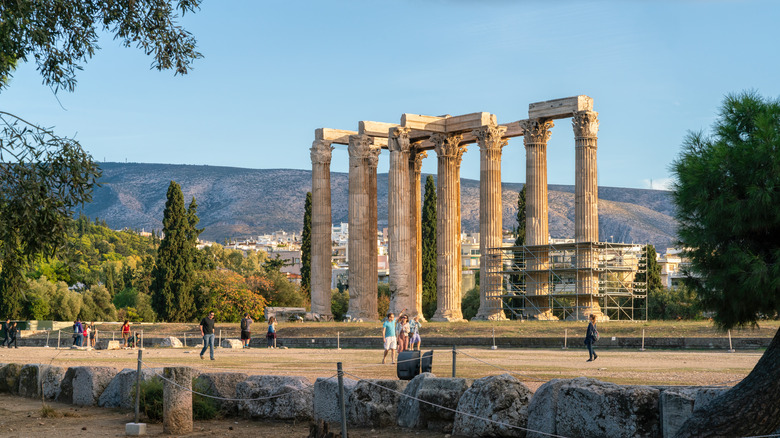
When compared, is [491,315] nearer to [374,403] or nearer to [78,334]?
[78,334]

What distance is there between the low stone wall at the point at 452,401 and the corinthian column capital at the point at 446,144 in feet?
109

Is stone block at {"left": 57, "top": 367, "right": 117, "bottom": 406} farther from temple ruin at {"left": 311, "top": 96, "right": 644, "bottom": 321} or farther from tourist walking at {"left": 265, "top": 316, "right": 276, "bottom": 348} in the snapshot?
temple ruin at {"left": 311, "top": 96, "right": 644, "bottom": 321}

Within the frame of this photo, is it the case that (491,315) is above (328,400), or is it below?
above

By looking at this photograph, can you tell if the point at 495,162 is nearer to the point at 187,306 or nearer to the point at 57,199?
the point at 187,306

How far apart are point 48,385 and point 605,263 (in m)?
32.9

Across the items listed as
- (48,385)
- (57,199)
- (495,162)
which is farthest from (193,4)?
(495,162)

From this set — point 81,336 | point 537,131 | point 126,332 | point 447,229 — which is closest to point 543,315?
point 447,229

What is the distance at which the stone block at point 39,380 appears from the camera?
18953 mm

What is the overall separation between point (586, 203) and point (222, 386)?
31293 mm

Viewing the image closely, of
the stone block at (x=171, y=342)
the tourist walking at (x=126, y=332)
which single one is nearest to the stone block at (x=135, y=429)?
the tourist walking at (x=126, y=332)

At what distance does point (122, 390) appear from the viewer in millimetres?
17000

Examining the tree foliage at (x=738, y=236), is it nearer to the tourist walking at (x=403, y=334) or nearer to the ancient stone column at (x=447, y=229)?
the tourist walking at (x=403, y=334)

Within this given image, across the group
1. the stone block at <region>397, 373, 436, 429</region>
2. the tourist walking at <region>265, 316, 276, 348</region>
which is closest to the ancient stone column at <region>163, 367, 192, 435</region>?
the stone block at <region>397, 373, 436, 429</region>

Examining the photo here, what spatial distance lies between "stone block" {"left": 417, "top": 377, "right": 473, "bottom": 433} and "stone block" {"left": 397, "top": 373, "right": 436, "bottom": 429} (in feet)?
0.25
